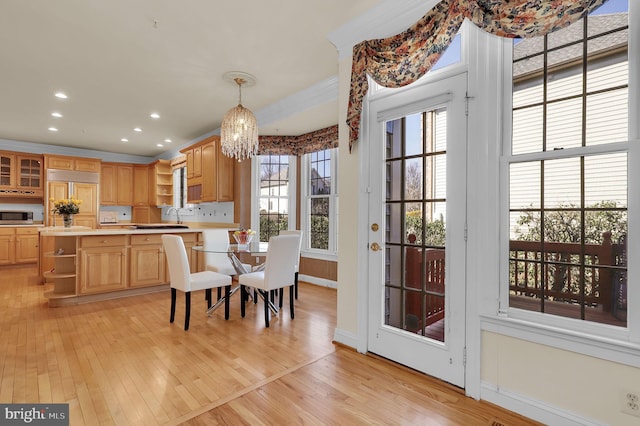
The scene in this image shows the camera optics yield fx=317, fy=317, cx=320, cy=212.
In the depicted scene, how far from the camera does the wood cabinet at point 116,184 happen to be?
7836mm

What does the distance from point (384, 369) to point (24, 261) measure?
8102mm

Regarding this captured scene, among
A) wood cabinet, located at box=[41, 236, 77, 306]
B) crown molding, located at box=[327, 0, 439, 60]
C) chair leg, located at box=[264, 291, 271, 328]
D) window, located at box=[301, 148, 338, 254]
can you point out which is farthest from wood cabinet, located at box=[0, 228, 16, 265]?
crown molding, located at box=[327, 0, 439, 60]

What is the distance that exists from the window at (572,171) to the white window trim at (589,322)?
0.10ft

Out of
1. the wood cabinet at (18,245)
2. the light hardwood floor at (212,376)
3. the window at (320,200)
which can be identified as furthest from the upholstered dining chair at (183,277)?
the wood cabinet at (18,245)

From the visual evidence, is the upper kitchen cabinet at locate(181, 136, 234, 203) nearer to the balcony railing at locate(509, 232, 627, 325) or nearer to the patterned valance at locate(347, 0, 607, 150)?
the patterned valance at locate(347, 0, 607, 150)

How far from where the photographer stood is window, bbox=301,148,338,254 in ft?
16.6

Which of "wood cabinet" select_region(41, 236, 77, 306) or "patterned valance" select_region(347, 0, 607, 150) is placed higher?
"patterned valance" select_region(347, 0, 607, 150)

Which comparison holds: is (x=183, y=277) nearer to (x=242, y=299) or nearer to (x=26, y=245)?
(x=242, y=299)

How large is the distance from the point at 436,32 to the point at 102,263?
15.0 ft

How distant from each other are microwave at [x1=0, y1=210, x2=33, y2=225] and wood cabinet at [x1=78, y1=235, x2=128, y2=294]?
4507 millimetres

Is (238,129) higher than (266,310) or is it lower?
higher

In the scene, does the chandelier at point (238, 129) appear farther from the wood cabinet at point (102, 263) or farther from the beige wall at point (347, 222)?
the wood cabinet at point (102, 263)

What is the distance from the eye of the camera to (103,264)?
4.16m

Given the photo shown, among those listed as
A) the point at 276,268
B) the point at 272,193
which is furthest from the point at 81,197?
the point at 276,268
